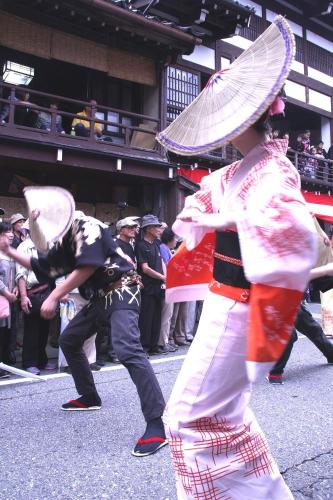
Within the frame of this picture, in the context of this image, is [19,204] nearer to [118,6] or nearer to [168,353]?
[118,6]

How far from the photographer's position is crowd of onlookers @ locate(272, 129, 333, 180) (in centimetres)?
1497

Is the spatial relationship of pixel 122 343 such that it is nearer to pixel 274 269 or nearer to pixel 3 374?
pixel 274 269

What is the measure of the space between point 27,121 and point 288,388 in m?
7.63

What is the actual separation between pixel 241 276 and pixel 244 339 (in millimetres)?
238

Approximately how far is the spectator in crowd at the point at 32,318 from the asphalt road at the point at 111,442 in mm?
582

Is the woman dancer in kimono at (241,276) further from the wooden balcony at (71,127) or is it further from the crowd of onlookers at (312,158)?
the crowd of onlookers at (312,158)

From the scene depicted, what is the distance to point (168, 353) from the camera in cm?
620

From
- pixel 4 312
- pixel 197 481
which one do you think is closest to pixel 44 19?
pixel 4 312

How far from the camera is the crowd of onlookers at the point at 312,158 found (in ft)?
49.1

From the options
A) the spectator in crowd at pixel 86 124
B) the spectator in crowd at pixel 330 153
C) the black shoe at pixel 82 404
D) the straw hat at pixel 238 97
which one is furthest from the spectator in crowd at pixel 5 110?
the spectator in crowd at pixel 330 153

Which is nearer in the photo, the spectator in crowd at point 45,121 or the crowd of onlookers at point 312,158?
the spectator in crowd at point 45,121

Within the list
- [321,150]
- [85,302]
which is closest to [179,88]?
[321,150]

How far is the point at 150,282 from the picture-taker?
6.24 metres

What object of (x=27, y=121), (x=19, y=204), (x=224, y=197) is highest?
(x=27, y=121)
